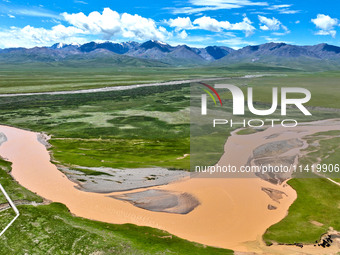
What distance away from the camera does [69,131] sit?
78.2 metres

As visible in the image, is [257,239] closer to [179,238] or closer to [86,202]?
[179,238]

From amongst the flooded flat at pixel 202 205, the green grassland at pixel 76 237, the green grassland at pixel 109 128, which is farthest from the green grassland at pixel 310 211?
the green grassland at pixel 109 128

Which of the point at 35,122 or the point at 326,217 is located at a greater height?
the point at 35,122

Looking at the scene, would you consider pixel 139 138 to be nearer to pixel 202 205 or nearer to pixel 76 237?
pixel 202 205

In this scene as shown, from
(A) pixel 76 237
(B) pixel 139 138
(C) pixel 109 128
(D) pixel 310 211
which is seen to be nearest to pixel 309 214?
(D) pixel 310 211

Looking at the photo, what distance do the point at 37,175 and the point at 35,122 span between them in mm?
46161

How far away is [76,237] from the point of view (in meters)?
29.6

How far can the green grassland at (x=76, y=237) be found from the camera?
1093 inches

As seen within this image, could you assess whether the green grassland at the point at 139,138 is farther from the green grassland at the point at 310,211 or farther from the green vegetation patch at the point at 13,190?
the green vegetation patch at the point at 13,190

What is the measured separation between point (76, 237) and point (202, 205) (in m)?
17.4

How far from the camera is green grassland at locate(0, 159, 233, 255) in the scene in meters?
27.8

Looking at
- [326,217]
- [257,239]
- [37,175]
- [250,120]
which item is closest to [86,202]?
[37,175]

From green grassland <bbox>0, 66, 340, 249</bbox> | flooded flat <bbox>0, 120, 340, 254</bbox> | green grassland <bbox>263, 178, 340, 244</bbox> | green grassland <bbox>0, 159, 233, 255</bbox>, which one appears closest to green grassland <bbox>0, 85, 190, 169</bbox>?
green grassland <bbox>0, 66, 340, 249</bbox>

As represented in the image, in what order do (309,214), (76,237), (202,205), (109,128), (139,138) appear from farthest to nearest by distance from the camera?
(109,128)
(139,138)
(202,205)
(309,214)
(76,237)
